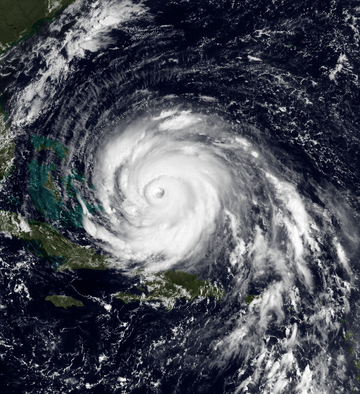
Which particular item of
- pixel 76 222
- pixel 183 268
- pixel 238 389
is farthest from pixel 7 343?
pixel 238 389

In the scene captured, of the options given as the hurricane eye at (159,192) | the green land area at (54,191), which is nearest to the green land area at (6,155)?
the green land area at (54,191)

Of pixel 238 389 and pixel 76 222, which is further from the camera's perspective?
Result: pixel 76 222

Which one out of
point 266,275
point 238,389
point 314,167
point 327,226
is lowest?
point 238,389

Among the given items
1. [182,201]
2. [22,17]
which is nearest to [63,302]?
[182,201]

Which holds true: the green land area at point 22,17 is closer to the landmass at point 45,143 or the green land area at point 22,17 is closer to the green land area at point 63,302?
the landmass at point 45,143

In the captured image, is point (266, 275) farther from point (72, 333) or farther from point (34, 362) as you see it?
point (34, 362)

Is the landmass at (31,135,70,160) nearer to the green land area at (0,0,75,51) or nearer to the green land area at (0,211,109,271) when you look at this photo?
the green land area at (0,211,109,271)
